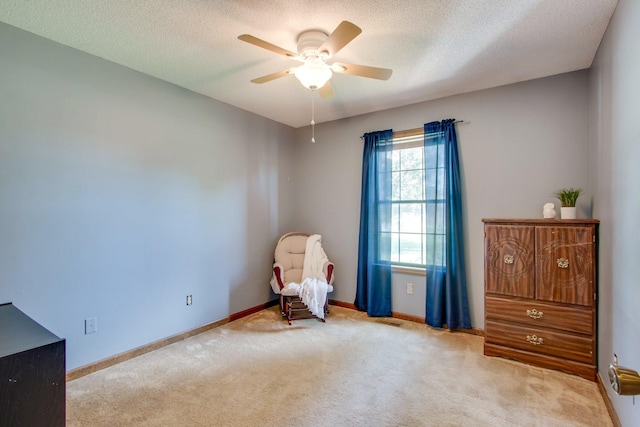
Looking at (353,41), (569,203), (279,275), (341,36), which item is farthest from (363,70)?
(279,275)

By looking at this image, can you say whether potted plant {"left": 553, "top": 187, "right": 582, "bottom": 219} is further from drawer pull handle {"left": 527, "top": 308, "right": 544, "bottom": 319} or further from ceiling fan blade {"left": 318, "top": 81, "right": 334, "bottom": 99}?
ceiling fan blade {"left": 318, "top": 81, "right": 334, "bottom": 99}

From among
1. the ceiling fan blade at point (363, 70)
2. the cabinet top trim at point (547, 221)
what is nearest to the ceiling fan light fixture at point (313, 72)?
the ceiling fan blade at point (363, 70)

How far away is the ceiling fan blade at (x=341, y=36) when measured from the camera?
165 centimetres

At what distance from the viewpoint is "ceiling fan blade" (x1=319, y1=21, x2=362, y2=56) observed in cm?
165

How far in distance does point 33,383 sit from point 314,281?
2701 millimetres

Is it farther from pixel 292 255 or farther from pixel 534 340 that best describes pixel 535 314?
pixel 292 255

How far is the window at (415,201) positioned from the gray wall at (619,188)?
4.35 feet

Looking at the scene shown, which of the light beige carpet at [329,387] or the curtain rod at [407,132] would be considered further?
the curtain rod at [407,132]

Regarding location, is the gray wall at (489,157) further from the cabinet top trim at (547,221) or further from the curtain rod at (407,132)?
the cabinet top trim at (547,221)

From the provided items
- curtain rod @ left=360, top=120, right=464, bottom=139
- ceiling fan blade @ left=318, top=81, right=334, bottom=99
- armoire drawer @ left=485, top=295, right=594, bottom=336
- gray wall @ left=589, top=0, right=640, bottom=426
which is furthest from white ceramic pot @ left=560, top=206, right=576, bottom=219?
ceiling fan blade @ left=318, top=81, right=334, bottom=99

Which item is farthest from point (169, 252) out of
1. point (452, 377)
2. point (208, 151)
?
point (452, 377)

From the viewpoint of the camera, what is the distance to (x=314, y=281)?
3.62m

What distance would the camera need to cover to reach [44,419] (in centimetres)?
109

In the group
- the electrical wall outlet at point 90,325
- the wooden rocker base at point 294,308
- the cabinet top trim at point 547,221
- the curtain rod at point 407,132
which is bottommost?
the wooden rocker base at point 294,308
